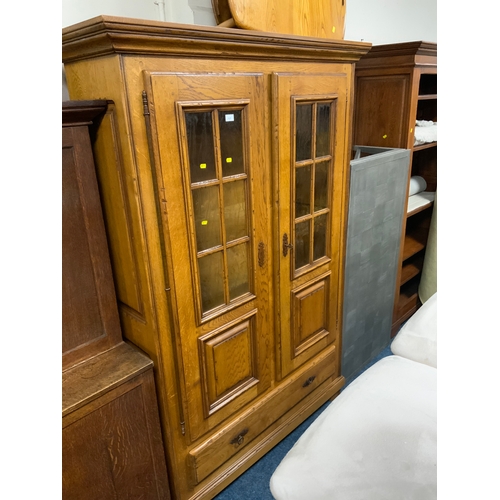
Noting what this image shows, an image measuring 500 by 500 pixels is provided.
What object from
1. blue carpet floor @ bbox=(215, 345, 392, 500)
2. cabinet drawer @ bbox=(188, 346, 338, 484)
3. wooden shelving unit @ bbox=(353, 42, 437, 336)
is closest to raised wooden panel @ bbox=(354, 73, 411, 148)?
wooden shelving unit @ bbox=(353, 42, 437, 336)

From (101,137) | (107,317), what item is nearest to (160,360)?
(107,317)

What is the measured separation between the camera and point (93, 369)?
1419mm

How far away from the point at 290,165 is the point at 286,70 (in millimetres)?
355

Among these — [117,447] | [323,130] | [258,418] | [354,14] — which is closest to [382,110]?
[354,14]

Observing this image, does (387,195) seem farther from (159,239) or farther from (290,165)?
(159,239)

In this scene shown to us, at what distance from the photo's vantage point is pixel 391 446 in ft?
3.71

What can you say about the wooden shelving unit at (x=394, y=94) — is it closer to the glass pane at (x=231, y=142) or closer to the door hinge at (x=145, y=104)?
the glass pane at (x=231, y=142)

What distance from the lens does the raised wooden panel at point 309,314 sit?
1970mm

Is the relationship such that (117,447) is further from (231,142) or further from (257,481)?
(231,142)

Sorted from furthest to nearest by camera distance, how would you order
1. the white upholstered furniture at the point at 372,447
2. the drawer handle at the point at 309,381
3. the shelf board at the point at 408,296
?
the shelf board at the point at 408,296, the drawer handle at the point at 309,381, the white upholstered furniture at the point at 372,447

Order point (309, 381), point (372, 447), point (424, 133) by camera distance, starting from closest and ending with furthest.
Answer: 1. point (372, 447)
2. point (309, 381)
3. point (424, 133)

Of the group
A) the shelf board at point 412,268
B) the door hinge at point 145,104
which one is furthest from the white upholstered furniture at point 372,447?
the shelf board at point 412,268

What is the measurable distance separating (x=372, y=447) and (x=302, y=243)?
3.13 feet

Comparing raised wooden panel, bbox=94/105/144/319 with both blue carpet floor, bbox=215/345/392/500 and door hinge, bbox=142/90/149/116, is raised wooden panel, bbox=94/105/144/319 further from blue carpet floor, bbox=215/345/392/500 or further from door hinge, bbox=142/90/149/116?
blue carpet floor, bbox=215/345/392/500
